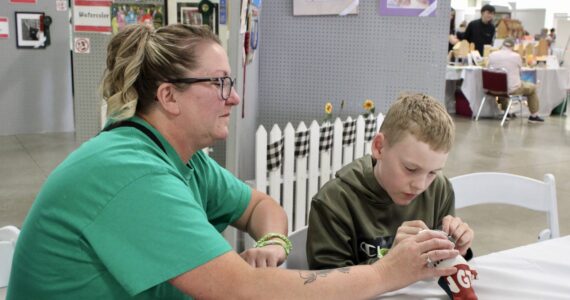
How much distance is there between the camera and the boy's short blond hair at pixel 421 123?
5.30 ft

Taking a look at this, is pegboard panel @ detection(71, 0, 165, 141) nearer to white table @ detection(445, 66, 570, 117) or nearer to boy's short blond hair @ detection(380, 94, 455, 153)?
boy's short blond hair @ detection(380, 94, 455, 153)

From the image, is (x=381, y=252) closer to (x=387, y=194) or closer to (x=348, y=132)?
(x=387, y=194)

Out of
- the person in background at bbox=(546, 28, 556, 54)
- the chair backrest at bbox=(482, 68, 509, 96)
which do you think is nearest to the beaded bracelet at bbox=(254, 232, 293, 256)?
the chair backrest at bbox=(482, 68, 509, 96)

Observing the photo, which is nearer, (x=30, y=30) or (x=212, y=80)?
(x=212, y=80)

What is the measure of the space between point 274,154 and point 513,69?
6999 mm

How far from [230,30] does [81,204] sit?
1905 millimetres

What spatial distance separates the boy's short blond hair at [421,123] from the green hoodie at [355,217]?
6.8 inches

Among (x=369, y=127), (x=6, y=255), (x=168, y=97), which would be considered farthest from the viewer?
(x=369, y=127)

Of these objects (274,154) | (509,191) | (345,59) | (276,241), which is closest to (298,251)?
(276,241)

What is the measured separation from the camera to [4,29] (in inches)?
283

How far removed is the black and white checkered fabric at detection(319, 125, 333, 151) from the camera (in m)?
3.46

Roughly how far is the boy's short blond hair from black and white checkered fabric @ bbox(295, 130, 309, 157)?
1635 mm

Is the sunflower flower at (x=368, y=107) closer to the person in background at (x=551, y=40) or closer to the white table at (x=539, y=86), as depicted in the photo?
the white table at (x=539, y=86)

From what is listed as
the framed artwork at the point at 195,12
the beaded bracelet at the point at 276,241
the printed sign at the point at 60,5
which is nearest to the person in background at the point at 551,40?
the printed sign at the point at 60,5
